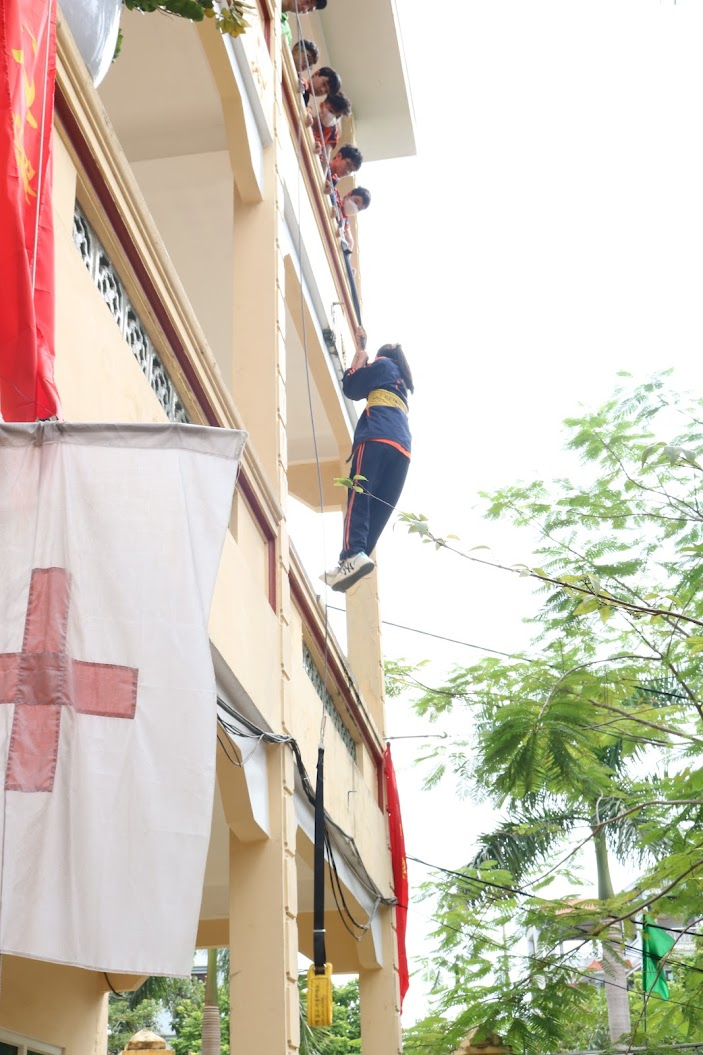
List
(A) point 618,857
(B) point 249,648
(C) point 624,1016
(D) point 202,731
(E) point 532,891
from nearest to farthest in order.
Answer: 1. (D) point 202,731
2. (B) point 249,648
3. (E) point 532,891
4. (A) point 618,857
5. (C) point 624,1016

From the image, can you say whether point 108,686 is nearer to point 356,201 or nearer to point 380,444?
point 380,444

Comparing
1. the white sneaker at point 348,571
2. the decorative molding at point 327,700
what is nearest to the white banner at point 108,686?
the decorative molding at point 327,700

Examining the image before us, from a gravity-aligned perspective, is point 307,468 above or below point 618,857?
above

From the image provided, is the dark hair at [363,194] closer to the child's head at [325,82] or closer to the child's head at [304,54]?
the child's head at [325,82]

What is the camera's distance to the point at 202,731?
3303 mm

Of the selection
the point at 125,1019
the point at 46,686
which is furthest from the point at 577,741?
the point at 125,1019

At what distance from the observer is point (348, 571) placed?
30.7ft

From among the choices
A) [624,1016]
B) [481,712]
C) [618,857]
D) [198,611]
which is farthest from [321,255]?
[624,1016]

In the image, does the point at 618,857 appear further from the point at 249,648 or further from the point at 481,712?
the point at 249,648

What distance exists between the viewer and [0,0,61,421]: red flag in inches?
127

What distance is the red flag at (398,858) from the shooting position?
11523 millimetres

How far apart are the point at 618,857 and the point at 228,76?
15.7 metres

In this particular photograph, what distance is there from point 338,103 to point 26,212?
9931 millimetres

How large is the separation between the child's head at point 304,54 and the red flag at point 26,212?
840 centimetres
